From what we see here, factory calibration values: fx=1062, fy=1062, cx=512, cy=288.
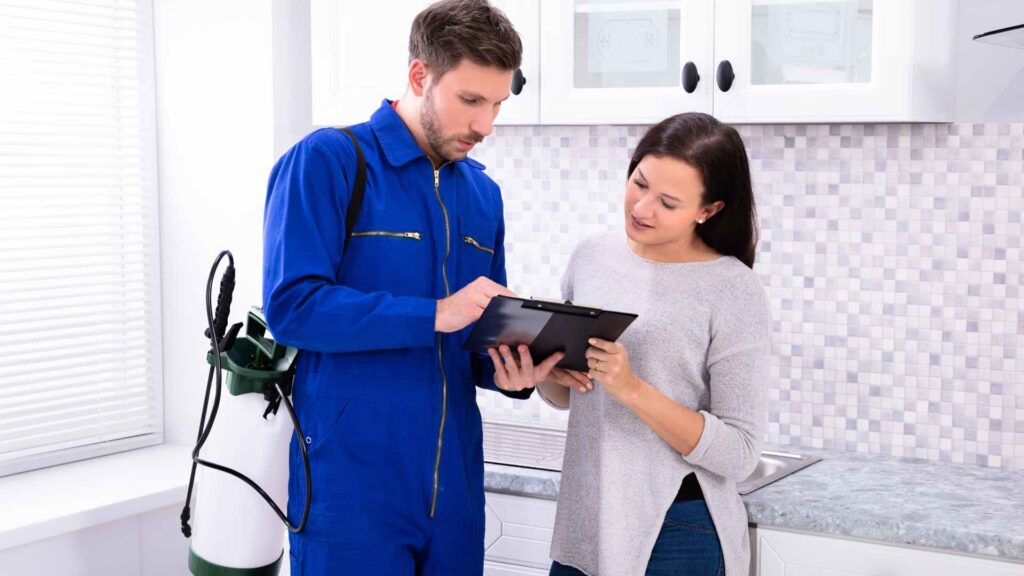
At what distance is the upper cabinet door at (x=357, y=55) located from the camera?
2451 mm

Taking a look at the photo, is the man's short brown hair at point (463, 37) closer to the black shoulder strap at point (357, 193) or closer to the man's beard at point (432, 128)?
the man's beard at point (432, 128)

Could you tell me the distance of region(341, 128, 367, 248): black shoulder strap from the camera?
5.32 ft

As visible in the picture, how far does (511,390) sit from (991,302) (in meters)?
1.18

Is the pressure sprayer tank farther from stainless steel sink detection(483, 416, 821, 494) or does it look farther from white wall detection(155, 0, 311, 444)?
white wall detection(155, 0, 311, 444)

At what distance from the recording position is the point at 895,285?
2.38 metres

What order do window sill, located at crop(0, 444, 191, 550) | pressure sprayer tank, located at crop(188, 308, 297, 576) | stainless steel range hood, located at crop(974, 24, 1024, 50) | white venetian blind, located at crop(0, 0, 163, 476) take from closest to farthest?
pressure sprayer tank, located at crop(188, 308, 297, 576)
stainless steel range hood, located at crop(974, 24, 1024, 50)
window sill, located at crop(0, 444, 191, 550)
white venetian blind, located at crop(0, 0, 163, 476)

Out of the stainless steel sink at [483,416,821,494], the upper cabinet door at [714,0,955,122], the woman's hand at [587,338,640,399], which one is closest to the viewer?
the woman's hand at [587,338,640,399]

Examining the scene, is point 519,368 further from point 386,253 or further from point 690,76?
point 690,76

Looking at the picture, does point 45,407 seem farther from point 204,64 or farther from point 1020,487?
point 1020,487

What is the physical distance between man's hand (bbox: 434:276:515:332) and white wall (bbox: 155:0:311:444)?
123 cm

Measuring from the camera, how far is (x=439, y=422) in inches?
66.5

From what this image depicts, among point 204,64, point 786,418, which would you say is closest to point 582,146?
point 786,418

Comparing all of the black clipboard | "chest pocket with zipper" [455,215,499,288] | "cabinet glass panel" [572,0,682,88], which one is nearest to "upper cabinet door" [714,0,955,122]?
"cabinet glass panel" [572,0,682,88]

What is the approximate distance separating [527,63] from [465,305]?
918 millimetres
